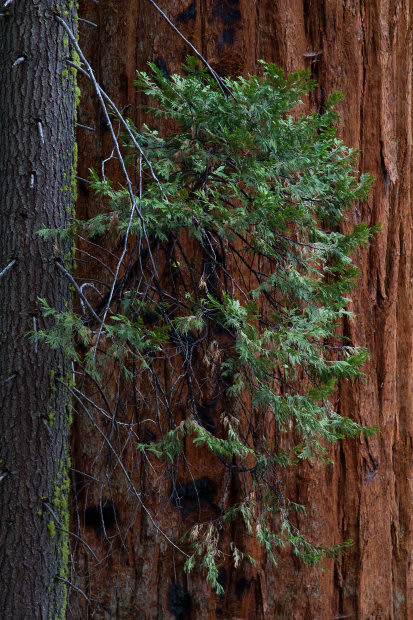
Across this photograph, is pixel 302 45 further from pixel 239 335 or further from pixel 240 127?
pixel 239 335

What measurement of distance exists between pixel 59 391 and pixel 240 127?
1.38 m

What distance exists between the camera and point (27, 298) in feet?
8.70

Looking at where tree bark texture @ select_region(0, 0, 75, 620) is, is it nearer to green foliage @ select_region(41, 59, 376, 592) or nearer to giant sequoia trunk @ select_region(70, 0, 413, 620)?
green foliage @ select_region(41, 59, 376, 592)

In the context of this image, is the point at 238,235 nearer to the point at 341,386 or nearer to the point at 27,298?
the point at 27,298

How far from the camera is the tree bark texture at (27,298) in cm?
265

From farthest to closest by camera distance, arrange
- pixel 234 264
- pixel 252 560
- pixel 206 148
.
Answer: pixel 234 264 < pixel 252 560 < pixel 206 148

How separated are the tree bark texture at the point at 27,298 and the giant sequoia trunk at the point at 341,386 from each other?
0.36 metres

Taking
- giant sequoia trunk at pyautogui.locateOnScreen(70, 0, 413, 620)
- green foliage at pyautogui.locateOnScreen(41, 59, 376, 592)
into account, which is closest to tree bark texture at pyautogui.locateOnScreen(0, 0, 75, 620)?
green foliage at pyautogui.locateOnScreen(41, 59, 376, 592)

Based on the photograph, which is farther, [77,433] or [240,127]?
[77,433]

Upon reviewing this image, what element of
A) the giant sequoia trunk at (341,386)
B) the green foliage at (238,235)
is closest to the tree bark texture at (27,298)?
the green foliage at (238,235)

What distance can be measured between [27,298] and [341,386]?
1.64 m

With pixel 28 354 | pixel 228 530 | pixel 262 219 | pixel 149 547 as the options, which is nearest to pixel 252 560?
pixel 228 530

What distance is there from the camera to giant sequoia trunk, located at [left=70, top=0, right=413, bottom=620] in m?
2.97

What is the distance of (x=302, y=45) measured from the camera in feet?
10.4
